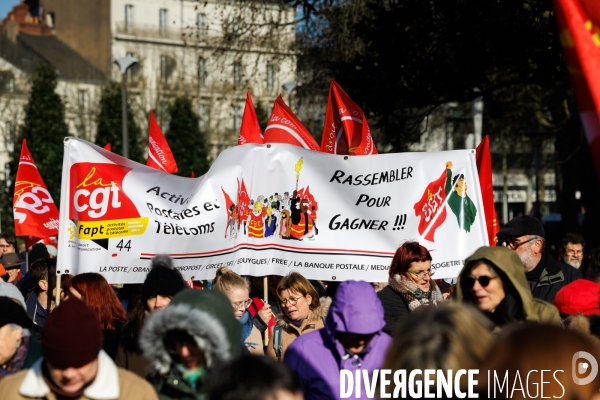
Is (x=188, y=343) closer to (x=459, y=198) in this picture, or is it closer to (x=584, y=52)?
(x=584, y=52)

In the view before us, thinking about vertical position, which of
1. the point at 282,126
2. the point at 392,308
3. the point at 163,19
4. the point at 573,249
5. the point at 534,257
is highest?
the point at 163,19

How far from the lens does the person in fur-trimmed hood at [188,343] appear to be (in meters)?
3.90

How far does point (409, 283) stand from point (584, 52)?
2.64 m

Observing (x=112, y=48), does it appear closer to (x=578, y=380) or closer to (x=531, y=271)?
(x=531, y=271)

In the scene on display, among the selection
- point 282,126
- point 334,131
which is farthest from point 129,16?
point 334,131

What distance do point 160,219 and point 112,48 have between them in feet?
197

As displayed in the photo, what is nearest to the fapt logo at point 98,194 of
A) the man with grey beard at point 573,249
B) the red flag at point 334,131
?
the red flag at point 334,131

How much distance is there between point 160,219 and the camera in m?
7.86

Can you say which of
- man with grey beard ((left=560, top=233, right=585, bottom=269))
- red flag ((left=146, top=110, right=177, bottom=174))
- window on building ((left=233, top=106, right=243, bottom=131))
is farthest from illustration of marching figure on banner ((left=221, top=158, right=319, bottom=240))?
window on building ((left=233, top=106, right=243, bottom=131))

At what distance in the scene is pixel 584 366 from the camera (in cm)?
303

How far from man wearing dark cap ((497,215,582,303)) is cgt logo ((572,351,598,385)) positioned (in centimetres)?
421

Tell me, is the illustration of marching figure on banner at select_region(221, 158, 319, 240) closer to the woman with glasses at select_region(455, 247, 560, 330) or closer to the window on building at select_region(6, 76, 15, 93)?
the woman with glasses at select_region(455, 247, 560, 330)

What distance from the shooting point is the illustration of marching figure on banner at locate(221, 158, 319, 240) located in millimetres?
7691

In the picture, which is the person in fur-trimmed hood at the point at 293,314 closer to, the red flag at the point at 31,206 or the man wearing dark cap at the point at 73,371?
the man wearing dark cap at the point at 73,371
